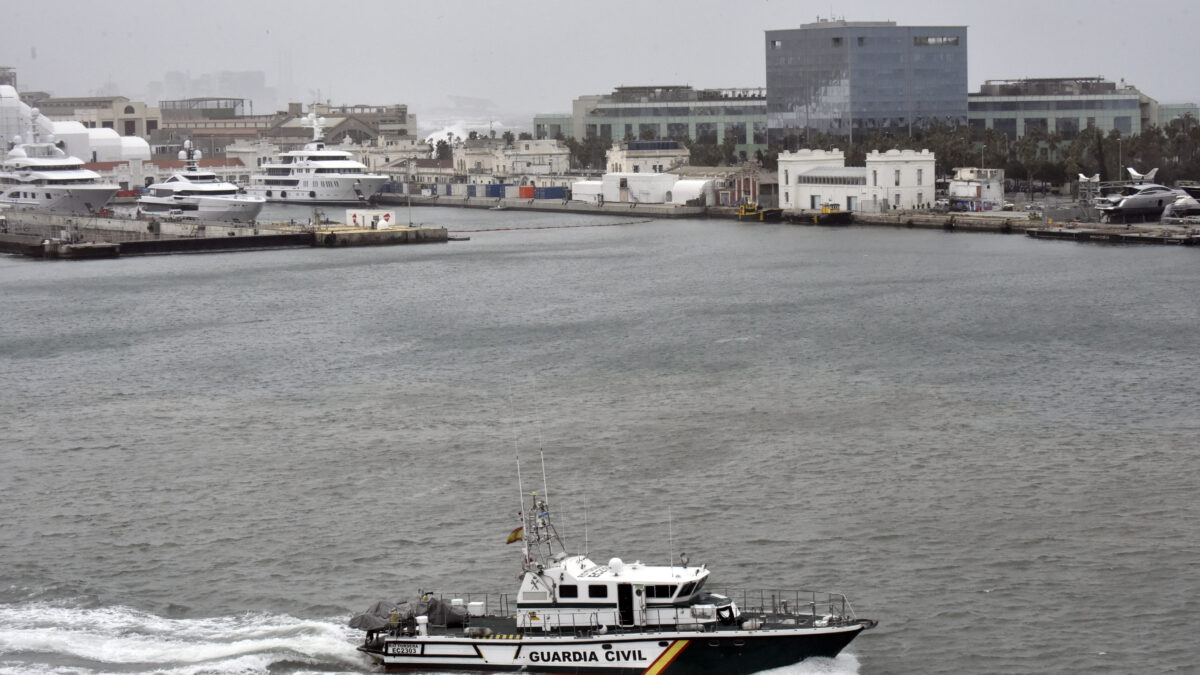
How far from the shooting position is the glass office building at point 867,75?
279 ft

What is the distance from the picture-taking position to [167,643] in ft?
52.0

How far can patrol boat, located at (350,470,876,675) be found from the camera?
14023 millimetres

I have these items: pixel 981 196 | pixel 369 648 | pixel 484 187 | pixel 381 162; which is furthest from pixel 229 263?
pixel 381 162

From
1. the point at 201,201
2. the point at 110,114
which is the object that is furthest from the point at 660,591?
the point at 110,114

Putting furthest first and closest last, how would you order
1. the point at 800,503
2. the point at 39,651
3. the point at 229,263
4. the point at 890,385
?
the point at 229,263 < the point at 890,385 < the point at 800,503 < the point at 39,651

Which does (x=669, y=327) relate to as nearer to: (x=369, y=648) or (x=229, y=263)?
(x=369, y=648)

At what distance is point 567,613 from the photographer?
47.2 ft

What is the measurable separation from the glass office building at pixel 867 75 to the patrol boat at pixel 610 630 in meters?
72.9

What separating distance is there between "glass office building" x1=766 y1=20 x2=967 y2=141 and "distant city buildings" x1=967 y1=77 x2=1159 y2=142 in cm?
275

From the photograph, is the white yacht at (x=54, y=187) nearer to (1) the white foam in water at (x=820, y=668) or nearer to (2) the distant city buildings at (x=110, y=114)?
(2) the distant city buildings at (x=110, y=114)

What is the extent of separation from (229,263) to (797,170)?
1025 inches

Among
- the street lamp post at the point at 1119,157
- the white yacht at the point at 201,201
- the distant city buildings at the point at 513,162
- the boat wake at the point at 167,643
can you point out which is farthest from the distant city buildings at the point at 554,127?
the boat wake at the point at 167,643

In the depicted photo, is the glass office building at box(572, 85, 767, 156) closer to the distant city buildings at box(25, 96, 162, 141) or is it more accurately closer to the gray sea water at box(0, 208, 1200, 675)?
the distant city buildings at box(25, 96, 162, 141)

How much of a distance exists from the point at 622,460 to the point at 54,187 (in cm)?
5618
